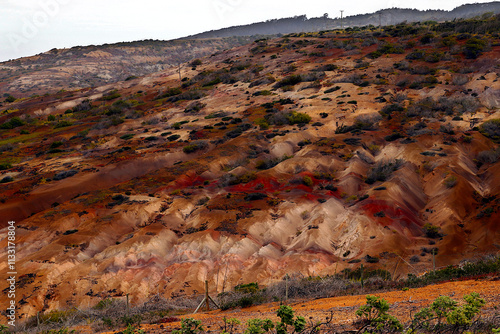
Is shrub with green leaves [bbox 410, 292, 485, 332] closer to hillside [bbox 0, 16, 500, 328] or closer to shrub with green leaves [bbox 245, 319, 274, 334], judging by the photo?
shrub with green leaves [bbox 245, 319, 274, 334]

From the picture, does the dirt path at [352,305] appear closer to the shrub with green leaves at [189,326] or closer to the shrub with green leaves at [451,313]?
the shrub with green leaves at [451,313]

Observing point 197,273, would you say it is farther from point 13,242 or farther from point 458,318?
point 458,318

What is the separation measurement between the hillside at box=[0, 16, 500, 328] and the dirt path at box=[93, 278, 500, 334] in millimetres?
8570

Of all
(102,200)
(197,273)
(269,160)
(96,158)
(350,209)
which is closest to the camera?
(197,273)

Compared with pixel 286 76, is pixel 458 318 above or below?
below

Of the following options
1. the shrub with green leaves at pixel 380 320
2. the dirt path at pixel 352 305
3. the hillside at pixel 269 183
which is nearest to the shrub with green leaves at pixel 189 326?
the dirt path at pixel 352 305

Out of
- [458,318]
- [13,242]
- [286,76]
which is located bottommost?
[13,242]

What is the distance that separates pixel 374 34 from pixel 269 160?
7890 cm

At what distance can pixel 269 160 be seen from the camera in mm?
48812

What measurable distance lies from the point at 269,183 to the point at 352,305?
25881 mm

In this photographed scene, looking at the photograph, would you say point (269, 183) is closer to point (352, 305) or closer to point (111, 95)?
point (352, 305)

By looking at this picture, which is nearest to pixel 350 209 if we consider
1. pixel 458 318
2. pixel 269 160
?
pixel 269 160

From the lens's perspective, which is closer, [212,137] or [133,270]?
[133,270]

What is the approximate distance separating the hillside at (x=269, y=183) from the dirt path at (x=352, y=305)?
857 cm
